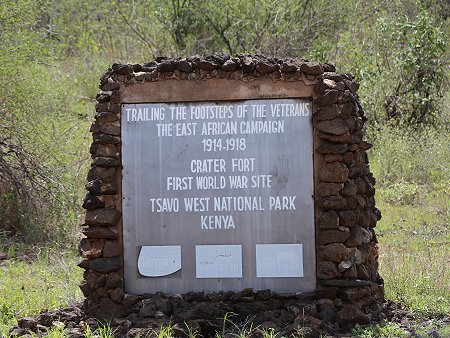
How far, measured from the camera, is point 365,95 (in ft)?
49.3

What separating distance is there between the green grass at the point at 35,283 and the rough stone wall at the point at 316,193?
0.86m

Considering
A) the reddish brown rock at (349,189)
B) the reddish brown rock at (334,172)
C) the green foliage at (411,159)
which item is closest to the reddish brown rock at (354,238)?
the reddish brown rock at (349,189)

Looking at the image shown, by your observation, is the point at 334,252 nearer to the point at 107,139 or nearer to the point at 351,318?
the point at 351,318

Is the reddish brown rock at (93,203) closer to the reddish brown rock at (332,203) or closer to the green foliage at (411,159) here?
the reddish brown rock at (332,203)

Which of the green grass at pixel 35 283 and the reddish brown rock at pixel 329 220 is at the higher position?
the reddish brown rock at pixel 329 220

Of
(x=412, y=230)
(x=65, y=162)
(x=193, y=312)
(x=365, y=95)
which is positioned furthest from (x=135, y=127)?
(x=365, y=95)

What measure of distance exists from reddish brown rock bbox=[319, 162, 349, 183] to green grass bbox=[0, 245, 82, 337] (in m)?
2.28

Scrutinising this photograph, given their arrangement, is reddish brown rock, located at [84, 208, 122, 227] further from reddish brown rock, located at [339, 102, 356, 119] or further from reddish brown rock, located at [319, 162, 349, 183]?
reddish brown rock, located at [339, 102, 356, 119]

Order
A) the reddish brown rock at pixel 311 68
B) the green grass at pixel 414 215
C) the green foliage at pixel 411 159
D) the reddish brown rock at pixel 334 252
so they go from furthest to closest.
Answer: the green foliage at pixel 411 159, the green grass at pixel 414 215, the reddish brown rock at pixel 311 68, the reddish brown rock at pixel 334 252

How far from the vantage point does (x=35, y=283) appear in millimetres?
8344

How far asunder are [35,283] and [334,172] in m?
3.42

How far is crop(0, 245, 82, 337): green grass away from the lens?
711 cm

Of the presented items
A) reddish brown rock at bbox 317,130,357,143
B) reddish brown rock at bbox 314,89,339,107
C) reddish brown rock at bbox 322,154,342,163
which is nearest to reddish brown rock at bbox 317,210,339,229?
reddish brown rock at bbox 322,154,342,163

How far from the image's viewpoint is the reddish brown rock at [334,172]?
6.21 meters
